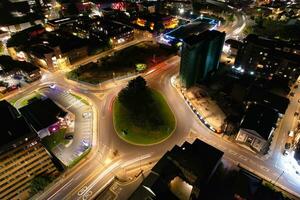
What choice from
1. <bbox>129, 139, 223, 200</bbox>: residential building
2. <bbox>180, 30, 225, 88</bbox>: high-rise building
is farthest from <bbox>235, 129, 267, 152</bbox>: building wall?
<bbox>180, 30, 225, 88</bbox>: high-rise building

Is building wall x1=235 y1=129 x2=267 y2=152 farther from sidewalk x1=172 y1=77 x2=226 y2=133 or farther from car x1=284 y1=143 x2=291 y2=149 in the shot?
car x1=284 y1=143 x2=291 y2=149

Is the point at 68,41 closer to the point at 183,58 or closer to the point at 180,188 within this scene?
the point at 183,58

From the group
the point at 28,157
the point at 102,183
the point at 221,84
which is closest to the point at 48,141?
the point at 28,157

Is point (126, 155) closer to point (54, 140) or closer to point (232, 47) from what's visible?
point (54, 140)

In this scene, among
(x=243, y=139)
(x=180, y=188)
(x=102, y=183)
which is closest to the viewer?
(x=180, y=188)

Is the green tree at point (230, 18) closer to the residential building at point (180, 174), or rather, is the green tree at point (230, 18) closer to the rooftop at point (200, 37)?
the rooftop at point (200, 37)

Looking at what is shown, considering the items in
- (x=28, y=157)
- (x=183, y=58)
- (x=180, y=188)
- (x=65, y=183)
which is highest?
(x=183, y=58)

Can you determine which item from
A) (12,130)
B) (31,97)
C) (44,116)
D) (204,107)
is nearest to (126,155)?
(12,130)
